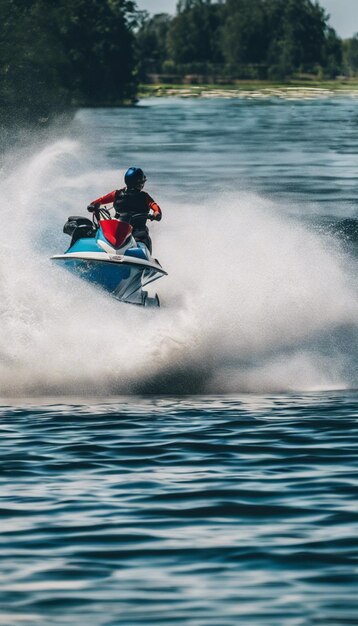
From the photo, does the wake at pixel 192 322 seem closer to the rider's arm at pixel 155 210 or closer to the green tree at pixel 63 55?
the rider's arm at pixel 155 210

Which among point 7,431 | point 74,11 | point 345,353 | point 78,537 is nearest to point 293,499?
point 78,537

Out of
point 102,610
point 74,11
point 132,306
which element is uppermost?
point 74,11

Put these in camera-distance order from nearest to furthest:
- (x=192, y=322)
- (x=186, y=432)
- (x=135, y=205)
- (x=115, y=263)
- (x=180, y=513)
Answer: (x=180, y=513), (x=186, y=432), (x=115, y=263), (x=192, y=322), (x=135, y=205)

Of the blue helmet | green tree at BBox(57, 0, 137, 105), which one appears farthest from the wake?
green tree at BBox(57, 0, 137, 105)

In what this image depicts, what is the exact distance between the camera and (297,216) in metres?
37.4

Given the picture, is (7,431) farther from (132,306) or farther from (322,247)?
(322,247)

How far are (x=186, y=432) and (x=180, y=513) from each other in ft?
8.75

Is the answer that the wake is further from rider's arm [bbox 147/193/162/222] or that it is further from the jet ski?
rider's arm [bbox 147/193/162/222]

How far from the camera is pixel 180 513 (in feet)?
31.3

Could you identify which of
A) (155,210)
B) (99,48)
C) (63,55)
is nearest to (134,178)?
(155,210)

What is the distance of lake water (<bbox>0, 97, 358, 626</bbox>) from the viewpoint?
8.02m

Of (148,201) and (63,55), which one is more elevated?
(63,55)

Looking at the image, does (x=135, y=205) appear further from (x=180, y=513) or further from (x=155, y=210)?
(x=180, y=513)

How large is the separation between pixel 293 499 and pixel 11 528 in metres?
1.93
